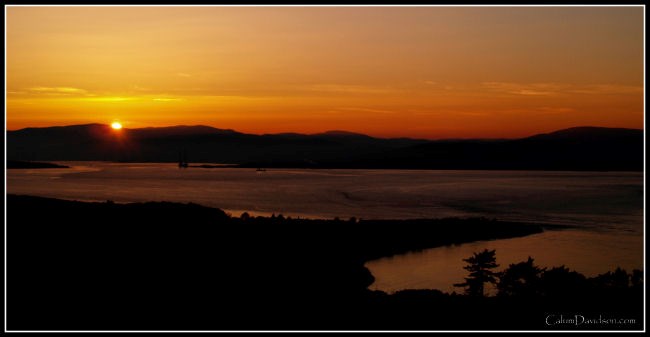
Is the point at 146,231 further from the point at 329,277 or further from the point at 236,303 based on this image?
the point at 236,303

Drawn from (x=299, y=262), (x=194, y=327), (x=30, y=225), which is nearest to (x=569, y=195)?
(x=299, y=262)

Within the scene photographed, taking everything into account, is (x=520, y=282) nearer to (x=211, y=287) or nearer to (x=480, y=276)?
(x=480, y=276)

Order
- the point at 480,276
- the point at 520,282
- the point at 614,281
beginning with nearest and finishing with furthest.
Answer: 1. the point at 614,281
2. the point at 520,282
3. the point at 480,276

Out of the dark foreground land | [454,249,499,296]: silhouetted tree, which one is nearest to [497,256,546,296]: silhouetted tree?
the dark foreground land

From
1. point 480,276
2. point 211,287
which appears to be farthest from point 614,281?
point 211,287

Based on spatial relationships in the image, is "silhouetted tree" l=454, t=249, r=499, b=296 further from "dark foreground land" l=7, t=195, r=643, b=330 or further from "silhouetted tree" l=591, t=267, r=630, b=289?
"silhouetted tree" l=591, t=267, r=630, b=289

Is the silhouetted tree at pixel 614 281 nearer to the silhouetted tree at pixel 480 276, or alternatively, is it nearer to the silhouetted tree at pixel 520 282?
the silhouetted tree at pixel 520 282
